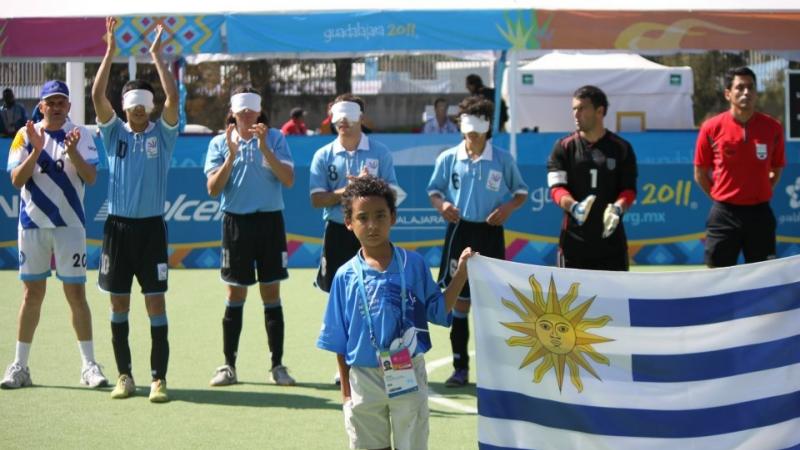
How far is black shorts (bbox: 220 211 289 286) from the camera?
356 inches

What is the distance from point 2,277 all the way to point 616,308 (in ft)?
37.2

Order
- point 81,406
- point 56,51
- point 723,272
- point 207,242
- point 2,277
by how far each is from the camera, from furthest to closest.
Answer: point 56,51, point 207,242, point 2,277, point 81,406, point 723,272

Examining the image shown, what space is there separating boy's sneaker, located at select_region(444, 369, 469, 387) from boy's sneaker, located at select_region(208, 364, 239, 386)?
1.63 m

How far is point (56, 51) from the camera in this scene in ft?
59.0

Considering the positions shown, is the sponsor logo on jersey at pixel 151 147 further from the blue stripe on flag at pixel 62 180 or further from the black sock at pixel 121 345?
the black sock at pixel 121 345

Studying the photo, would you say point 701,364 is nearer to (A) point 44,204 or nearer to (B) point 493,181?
(B) point 493,181

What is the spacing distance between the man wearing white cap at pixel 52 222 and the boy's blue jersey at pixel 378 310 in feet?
12.6

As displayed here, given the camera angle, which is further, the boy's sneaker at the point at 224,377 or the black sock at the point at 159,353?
the boy's sneaker at the point at 224,377

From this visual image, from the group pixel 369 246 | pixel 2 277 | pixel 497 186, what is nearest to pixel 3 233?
pixel 2 277

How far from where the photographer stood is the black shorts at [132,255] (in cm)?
846

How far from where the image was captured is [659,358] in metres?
5.45

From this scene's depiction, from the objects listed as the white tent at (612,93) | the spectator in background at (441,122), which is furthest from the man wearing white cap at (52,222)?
the white tent at (612,93)

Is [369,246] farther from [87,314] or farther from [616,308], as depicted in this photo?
[87,314]

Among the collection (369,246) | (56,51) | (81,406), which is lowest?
(81,406)
